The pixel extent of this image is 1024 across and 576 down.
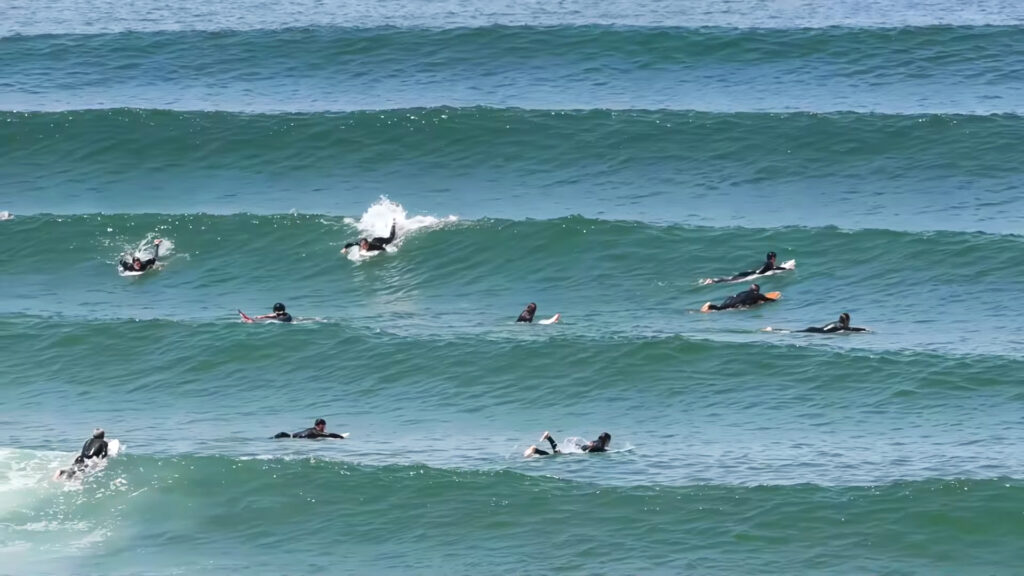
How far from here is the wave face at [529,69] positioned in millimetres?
A: 50812

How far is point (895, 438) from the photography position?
1073 inches

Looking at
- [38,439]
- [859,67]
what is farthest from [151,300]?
[859,67]

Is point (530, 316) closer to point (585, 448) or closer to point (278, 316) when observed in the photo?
point (278, 316)

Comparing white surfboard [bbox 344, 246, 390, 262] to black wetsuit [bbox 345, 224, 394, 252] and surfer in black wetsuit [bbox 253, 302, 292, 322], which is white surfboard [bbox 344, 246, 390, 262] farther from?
surfer in black wetsuit [bbox 253, 302, 292, 322]

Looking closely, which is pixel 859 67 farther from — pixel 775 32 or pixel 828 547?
pixel 828 547

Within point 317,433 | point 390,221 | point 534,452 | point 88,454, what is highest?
point 390,221

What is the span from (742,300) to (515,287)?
5630mm

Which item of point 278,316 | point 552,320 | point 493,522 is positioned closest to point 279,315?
point 278,316

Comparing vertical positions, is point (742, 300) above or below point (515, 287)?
below

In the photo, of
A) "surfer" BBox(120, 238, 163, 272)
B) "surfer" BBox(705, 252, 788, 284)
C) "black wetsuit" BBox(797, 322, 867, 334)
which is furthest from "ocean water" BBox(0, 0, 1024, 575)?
"surfer" BBox(120, 238, 163, 272)

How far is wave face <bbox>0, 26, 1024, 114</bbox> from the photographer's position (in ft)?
167

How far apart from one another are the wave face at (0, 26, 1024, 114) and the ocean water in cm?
17

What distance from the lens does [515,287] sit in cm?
3788

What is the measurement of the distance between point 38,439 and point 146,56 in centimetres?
3118
